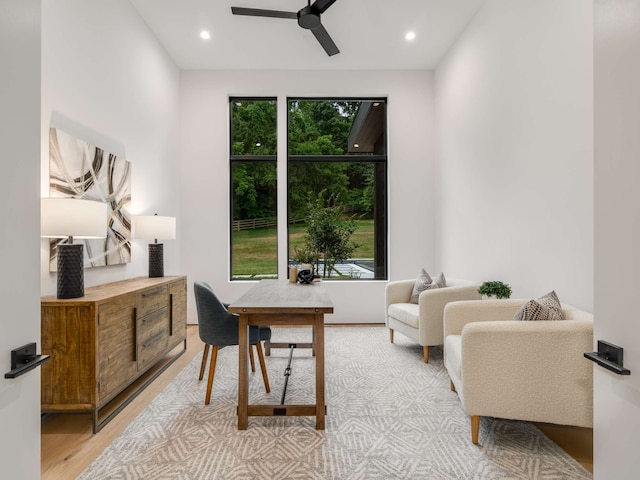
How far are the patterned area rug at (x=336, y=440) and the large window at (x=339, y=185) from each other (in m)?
2.38

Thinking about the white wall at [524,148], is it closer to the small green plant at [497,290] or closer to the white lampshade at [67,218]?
the small green plant at [497,290]

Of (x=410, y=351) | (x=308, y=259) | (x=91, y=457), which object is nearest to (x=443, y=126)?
(x=308, y=259)

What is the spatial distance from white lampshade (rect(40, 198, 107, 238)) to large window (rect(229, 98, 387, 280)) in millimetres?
2979

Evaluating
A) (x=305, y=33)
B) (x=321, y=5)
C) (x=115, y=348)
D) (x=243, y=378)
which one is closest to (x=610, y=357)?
(x=243, y=378)

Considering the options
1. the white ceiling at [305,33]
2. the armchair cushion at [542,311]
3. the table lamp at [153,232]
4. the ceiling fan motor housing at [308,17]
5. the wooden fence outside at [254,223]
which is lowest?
the armchair cushion at [542,311]

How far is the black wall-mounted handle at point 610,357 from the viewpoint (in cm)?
91

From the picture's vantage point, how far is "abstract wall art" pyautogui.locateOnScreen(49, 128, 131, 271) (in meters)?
2.54

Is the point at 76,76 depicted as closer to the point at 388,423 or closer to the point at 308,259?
the point at 308,259

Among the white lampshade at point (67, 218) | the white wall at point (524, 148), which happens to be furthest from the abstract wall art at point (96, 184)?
the white wall at point (524, 148)

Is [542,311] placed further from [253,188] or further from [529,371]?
[253,188]

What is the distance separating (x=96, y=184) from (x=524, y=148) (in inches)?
140

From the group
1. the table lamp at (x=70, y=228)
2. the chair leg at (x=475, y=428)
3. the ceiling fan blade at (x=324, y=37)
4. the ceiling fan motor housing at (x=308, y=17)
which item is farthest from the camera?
the ceiling fan blade at (x=324, y=37)

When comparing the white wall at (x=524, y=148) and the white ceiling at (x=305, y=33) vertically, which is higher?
the white ceiling at (x=305, y=33)
